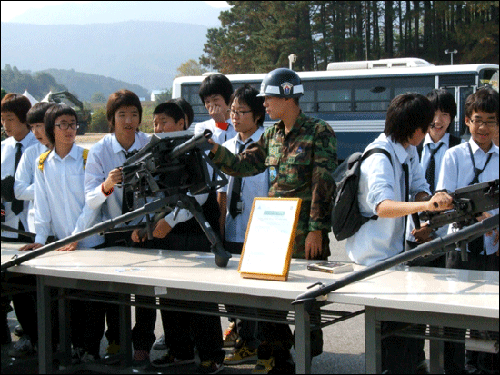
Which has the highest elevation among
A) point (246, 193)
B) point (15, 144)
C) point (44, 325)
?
point (15, 144)

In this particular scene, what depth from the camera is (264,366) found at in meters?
3.32

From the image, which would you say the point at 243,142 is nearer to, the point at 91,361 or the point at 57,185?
the point at 57,185

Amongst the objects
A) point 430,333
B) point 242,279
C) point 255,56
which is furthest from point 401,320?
point 255,56

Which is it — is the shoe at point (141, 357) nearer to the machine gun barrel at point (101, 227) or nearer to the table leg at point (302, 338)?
the machine gun barrel at point (101, 227)

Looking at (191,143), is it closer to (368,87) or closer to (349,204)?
(349,204)

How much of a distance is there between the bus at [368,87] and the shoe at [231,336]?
33.5ft

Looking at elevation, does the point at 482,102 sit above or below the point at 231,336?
above

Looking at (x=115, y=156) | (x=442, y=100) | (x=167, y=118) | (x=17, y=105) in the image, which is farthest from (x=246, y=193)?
(x=17, y=105)

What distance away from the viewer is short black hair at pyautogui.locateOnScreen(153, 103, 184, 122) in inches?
150

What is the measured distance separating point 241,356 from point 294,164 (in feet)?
4.62

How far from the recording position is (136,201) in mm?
3033

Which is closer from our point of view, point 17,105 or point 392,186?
point 392,186

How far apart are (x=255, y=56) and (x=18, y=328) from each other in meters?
16.1

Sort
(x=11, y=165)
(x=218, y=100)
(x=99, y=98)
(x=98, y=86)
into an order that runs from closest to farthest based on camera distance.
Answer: (x=218, y=100), (x=11, y=165), (x=99, y=98), (x=98, y=86)
